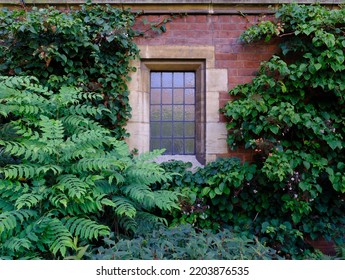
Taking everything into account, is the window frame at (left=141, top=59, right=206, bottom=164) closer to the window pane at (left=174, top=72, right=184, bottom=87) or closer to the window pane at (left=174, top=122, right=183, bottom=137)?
the window pane at (left=174, top=72, right=184, bottom=87)

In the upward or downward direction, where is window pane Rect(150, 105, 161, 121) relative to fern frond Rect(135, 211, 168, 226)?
upward

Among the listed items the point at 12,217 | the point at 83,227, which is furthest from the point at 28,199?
the point at 83,227

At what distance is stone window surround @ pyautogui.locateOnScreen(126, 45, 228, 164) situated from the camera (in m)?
5.04

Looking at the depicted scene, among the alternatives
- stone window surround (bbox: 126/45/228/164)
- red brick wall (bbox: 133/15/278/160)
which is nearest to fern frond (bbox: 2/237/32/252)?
stone window surround (bbox: 126/45/228/164)

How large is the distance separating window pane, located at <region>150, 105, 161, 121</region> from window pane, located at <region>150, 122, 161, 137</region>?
0.25ft

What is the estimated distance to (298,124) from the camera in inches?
180

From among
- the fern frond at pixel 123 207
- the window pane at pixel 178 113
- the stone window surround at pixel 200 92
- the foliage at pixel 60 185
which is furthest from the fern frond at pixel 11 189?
the window pane at pixel 178 113

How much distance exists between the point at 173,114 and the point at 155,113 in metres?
0.27

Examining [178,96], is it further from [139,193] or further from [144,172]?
[139,193]

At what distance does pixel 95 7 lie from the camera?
16.1 feet

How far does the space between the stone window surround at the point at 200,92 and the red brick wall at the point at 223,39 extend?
94mm

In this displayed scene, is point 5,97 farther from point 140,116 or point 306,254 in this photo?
point 306,254

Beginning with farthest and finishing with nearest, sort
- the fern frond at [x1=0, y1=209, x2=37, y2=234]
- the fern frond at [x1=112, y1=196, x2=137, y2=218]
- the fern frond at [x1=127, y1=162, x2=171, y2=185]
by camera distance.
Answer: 1. the fern frond at [x1=127, y1=162, x2=171, y2=185]
2. the fern frond at [x1=112, y1=196, x2=137, y2=218]
3. the fern frond at [x1=0, y1=209, x2=37, y2=234]

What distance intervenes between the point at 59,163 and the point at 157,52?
224 centimetres
